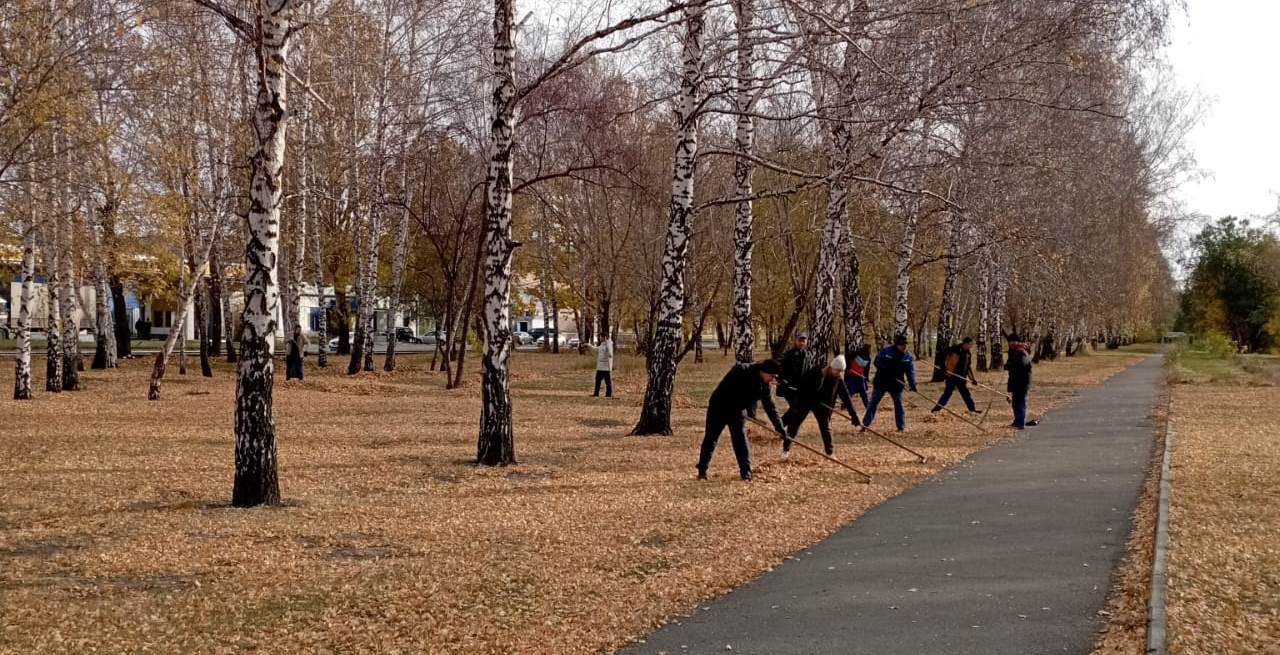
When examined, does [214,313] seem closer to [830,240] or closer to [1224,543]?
[830,240]

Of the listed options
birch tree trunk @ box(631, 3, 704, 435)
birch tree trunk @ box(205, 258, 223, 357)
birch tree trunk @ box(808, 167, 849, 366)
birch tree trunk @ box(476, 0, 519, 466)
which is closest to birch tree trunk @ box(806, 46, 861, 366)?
birch tree trunk @ box(808, 167, 849, 366)

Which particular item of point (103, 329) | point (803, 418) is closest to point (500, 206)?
point (803, 418)

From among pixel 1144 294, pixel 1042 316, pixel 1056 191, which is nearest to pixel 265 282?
pixel 1056 191

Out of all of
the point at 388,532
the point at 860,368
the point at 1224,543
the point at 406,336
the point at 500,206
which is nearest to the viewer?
the point at 1224,543

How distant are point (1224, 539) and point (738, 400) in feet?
14.8

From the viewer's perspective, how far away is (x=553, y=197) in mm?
36000

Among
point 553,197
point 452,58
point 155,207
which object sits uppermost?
point 452,58

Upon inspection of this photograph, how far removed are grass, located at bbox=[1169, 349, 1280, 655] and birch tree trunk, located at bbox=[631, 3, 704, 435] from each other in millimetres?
6737

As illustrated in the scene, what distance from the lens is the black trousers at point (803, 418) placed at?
12766mm

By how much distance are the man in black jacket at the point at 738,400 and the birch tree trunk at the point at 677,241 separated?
419 cm

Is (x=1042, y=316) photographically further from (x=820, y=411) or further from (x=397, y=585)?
(x=397, y=585)

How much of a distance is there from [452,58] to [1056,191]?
701 inches

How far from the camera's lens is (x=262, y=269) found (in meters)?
8.55

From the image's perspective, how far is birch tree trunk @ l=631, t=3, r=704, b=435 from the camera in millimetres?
14602
